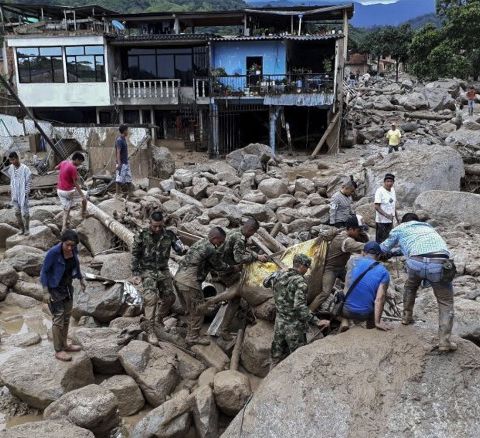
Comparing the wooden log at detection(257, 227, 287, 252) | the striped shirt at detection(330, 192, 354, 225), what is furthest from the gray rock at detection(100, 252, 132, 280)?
the striped shirt at detection(330, 192, 354, 225)

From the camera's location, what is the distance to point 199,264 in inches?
268

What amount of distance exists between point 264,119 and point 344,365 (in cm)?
2167

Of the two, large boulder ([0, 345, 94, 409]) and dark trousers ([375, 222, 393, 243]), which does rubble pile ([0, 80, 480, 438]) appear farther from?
dark trousers ([375, 222, 393, 243])

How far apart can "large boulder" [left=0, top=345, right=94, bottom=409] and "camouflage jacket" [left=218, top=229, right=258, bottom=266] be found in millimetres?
2134

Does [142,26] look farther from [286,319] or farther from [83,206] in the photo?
[286,319]

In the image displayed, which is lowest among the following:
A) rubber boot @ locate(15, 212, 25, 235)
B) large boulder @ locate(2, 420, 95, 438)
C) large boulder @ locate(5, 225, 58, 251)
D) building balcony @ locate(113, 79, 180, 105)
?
large boulder @ locate(5, 225, 58, 251)

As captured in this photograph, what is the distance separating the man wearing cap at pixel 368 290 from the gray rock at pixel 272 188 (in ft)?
30.3

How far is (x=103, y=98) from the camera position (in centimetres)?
2494

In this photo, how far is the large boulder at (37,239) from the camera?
36.5 ft

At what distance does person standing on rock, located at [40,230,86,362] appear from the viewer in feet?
20.3

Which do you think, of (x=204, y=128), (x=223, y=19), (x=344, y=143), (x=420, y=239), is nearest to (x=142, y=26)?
(x=223, y=19)

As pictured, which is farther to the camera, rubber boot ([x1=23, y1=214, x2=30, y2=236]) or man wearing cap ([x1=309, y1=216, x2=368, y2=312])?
rubber boot ([x1=23, y1=214, x2=30, y2=236])

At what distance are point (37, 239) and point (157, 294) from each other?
5.09m

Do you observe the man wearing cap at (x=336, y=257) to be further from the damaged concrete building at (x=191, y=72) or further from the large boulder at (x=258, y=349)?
the damaged concrete building at (x=191, y=72)
